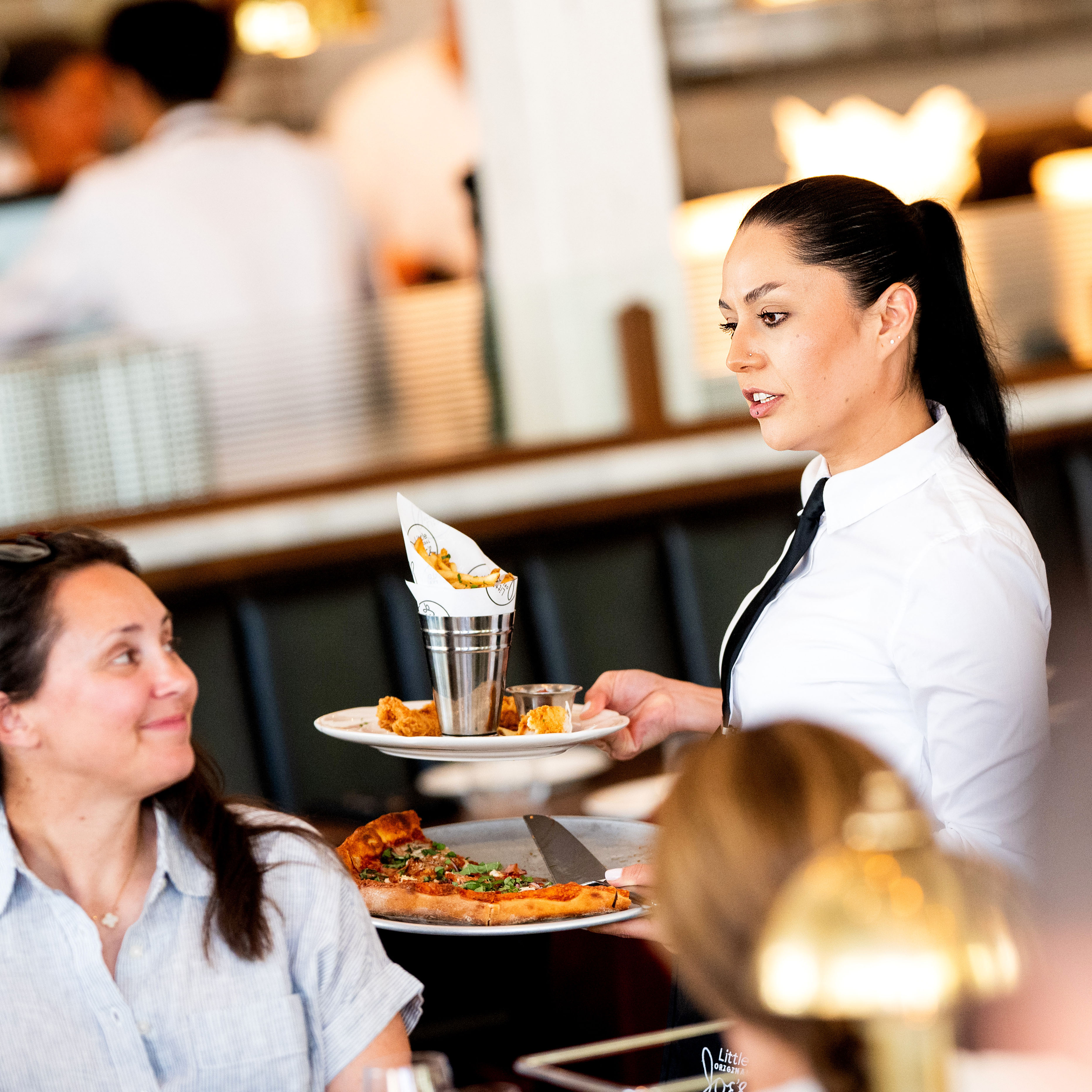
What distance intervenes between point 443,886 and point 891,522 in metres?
0.54

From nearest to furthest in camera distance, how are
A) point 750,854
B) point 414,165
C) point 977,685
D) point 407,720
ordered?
point 750,854 → point 977,685 → point 407,720 → point 414,165

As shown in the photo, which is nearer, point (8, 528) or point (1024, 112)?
point (8, 528)

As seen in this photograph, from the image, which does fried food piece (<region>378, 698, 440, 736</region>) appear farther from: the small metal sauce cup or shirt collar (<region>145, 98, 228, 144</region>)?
shirt collar (<region>145, 98, 228, 144</region>)

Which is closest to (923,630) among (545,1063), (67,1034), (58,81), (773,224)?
(773,224)

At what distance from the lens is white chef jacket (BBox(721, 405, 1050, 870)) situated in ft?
4.16

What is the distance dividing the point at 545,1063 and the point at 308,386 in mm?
2370

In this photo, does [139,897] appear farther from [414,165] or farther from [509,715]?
[414,165]

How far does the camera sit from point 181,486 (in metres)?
3.03

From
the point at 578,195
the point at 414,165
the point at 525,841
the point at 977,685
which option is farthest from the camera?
the point at 414,165

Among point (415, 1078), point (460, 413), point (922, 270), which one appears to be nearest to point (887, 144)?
point (460, 413)

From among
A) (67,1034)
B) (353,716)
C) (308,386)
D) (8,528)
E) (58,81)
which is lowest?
(67,1034)

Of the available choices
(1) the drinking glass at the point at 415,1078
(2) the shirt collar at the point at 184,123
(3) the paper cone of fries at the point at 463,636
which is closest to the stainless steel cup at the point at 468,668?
(3) the paper cone of fries at the point at 463,636

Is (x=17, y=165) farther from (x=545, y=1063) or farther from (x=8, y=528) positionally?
(x=545, y=1063)

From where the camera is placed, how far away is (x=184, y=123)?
132 inches
